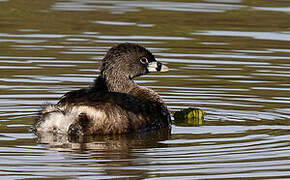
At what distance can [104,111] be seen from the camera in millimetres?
11281

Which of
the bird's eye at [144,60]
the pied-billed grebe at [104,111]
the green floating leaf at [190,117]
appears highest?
the bird's eye at [144,60]

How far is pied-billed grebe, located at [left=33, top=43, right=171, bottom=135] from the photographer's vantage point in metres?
11.3

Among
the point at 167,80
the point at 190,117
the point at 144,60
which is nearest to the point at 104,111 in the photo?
the point at 190,117

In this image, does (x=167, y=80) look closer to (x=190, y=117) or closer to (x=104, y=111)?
(x=190, y=117)

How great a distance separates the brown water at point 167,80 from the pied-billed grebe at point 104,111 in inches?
6.0

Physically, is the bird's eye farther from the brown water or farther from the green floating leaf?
Answer: the green floating leaf

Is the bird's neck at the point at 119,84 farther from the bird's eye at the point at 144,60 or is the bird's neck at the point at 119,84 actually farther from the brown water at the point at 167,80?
the brown water at the point at 167,80

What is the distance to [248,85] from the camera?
1453cm

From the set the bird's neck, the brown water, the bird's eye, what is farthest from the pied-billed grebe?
the bird's eye

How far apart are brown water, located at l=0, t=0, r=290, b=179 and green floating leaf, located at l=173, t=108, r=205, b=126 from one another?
15cm

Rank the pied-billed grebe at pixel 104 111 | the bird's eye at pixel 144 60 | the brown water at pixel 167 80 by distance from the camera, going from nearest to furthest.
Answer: the brown water at pixel 167 80
the pied-billed grebe at pixel 104 111
the bird's eye at pixel 144 60

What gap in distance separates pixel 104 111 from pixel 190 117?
1530mm

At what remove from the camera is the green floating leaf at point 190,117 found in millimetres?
12426

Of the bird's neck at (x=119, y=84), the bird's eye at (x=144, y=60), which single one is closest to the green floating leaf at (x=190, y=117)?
the bird's neck at (x=119, y=84)
